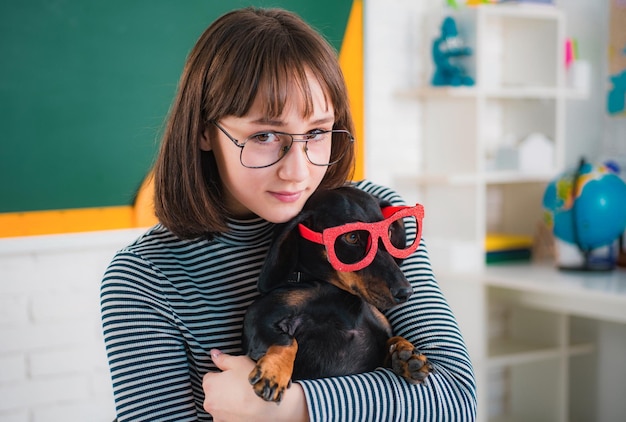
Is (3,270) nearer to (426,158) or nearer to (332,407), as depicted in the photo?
(332,407)

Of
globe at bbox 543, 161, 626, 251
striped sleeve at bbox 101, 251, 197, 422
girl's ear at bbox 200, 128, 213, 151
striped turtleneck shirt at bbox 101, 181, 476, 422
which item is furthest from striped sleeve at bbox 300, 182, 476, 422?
globe at bbox 543, 161, 626, 251

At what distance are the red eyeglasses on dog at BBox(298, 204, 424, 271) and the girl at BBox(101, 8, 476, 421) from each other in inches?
3.4

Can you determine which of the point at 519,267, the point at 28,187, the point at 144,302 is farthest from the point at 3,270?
the point at 519,267

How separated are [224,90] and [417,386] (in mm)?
523

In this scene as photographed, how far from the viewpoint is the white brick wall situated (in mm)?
2205

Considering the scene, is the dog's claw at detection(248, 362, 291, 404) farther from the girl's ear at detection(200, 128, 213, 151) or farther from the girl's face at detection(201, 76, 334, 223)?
the girl's ear at detection(200, 128, 213, 151)

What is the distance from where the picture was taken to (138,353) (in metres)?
1.14

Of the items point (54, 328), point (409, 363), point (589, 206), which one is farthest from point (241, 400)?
point (589, 206)

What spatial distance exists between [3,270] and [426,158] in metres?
1.74

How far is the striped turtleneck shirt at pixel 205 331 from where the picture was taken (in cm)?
108

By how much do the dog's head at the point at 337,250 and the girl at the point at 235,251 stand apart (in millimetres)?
32

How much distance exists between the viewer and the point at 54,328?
90.0 inches

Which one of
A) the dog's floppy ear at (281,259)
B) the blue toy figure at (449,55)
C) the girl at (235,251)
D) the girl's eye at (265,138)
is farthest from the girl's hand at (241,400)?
the blue toy figure at (449,55)

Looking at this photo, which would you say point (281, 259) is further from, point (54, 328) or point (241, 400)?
point (54, 328)
